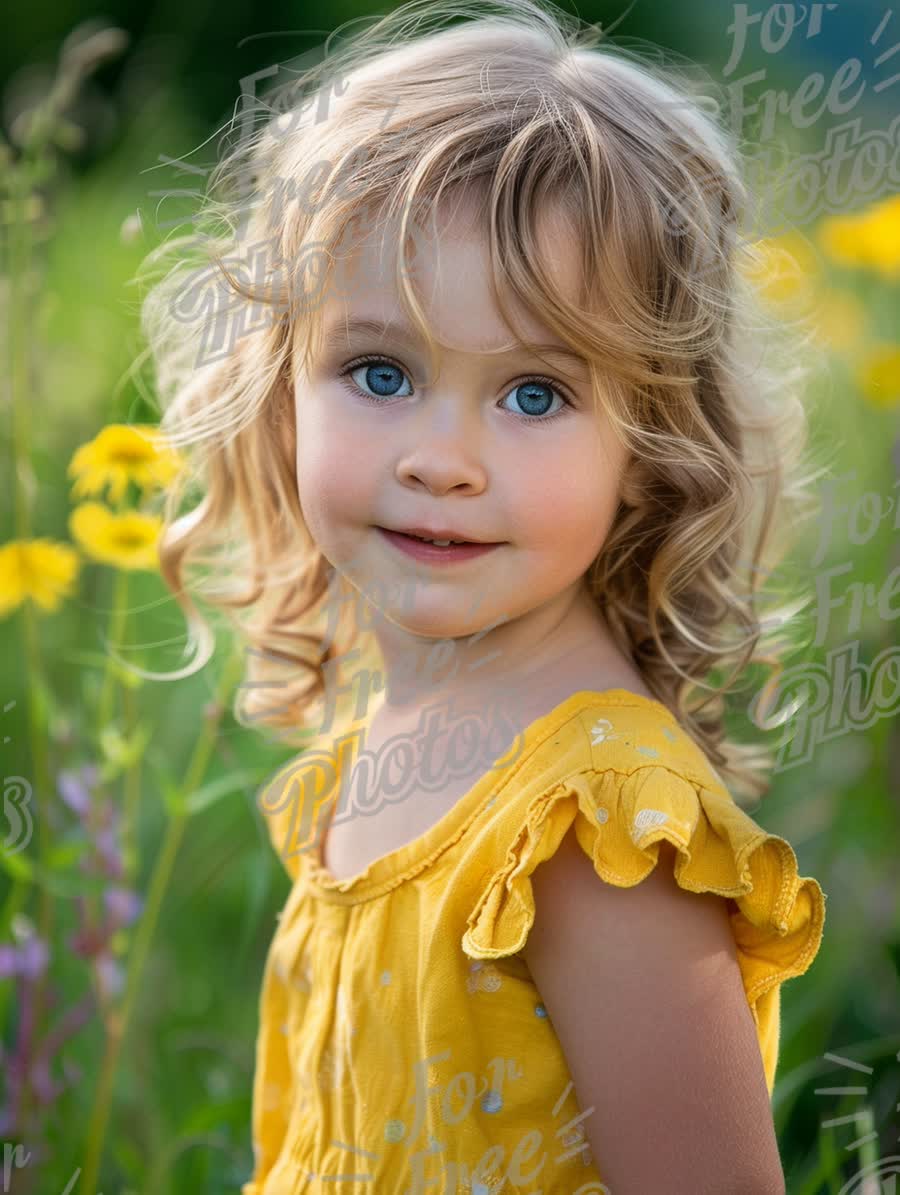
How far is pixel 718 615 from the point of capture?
98cm

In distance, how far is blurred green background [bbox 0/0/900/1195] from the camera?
1.08 metres

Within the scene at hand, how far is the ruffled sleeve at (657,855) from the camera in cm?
75

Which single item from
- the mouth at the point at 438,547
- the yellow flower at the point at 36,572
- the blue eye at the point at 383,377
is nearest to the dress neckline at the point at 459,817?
the mouth at the point at 438,547

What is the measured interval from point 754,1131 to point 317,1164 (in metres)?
0.32

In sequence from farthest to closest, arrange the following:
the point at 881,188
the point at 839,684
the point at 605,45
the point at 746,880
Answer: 1. the point at 881,188
2. the point at 839,684
3. the point at 605,45
4. the point at 746,880

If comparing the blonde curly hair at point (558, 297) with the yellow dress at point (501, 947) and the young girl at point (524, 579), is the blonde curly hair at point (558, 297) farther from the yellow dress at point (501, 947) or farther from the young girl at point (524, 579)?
the yellow dress at point (501, 947)

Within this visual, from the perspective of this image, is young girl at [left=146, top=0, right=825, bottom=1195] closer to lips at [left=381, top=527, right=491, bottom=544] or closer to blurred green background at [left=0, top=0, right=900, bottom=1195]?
lips at [left=381, top=527, right=491, bottom=544]

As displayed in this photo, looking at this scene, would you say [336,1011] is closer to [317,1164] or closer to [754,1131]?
[317,1164]

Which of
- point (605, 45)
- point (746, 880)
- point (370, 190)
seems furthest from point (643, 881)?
point (605, 45)

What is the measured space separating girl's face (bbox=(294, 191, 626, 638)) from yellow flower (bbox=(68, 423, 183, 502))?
27 cm

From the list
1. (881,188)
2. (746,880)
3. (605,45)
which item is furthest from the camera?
(881,188)

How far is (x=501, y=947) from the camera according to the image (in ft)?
2.49

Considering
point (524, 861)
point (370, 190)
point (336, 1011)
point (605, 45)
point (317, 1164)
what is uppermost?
point (605, 45)

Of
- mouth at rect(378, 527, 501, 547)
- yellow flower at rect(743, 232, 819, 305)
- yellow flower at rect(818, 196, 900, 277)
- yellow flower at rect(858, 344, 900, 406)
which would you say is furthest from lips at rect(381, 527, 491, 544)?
yellow flower at rect(818, 196, 900, 277)
